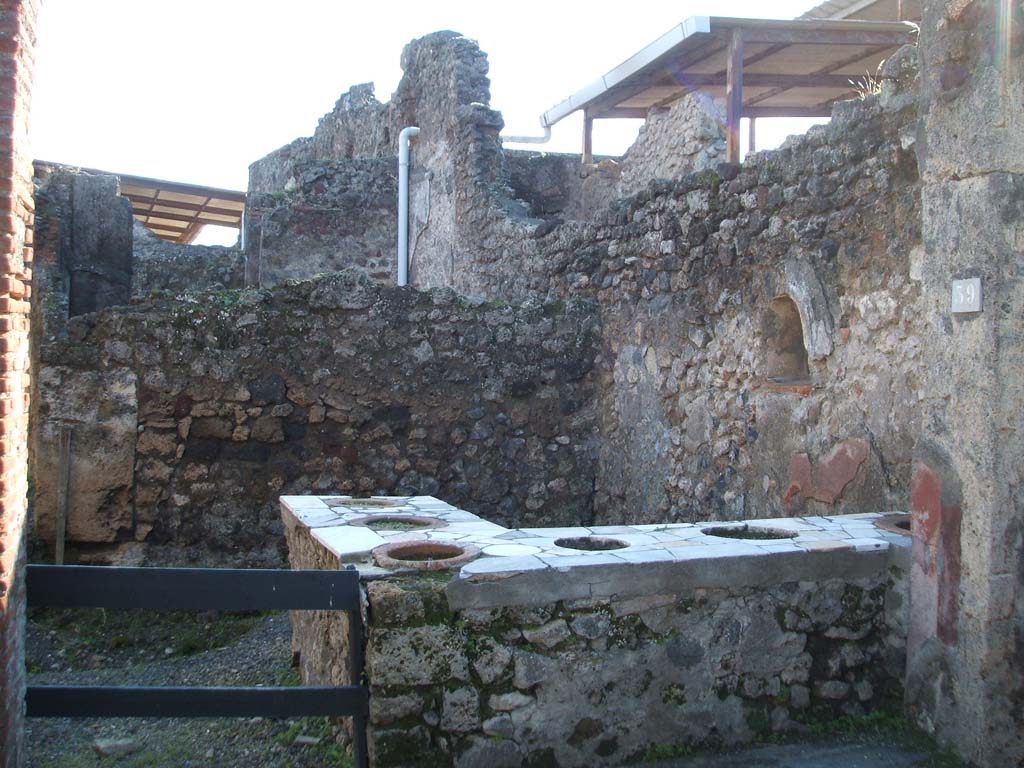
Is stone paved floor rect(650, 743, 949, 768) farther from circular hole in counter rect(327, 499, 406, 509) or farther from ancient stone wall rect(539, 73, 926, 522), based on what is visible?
circular hole in counter rect(327, 499, 406, 509)

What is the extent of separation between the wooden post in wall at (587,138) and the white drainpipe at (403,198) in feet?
7.05

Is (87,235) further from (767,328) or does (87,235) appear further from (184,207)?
(184,207)

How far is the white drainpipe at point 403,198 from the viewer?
1190cm

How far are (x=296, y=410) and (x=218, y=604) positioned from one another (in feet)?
12.2

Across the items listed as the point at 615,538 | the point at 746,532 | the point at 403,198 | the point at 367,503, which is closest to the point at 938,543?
the point at 746,532

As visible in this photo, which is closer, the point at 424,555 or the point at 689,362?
the point at 424,555

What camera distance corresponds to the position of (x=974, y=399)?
11.1ft

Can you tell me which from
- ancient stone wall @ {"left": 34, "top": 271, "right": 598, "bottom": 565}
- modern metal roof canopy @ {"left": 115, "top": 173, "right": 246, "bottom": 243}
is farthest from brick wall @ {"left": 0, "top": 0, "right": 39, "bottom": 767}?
modern metal roof canopy @ {"left": 115, "top": 173, "right": 246, "bottom": 243}

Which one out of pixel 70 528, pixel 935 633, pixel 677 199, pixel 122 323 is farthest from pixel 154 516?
pixel 935 633

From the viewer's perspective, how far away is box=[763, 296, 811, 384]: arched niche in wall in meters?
5.56

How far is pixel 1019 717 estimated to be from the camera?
11.0 feet

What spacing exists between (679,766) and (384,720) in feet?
3.46

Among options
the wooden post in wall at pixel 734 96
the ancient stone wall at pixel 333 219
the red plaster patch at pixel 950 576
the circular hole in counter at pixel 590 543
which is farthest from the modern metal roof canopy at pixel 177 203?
the red plaster patch at pixel 950 576

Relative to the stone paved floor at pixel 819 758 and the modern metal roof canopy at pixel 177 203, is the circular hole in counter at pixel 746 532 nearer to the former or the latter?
the stone paved floor at pixel 819 758
